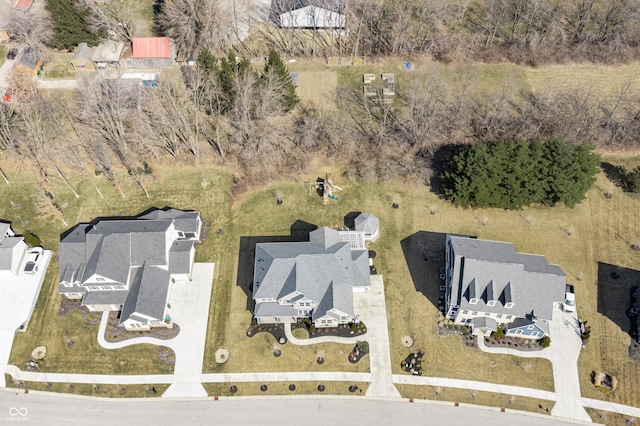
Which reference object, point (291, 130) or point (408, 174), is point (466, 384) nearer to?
point (408, 174)

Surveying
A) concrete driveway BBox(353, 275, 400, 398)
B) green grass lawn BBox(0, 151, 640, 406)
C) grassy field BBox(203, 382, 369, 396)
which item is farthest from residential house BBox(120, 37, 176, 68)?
grassy field BBox(203, 382, 369, 396)

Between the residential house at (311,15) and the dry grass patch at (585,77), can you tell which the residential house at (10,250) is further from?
the dry grass patch at (585,77)

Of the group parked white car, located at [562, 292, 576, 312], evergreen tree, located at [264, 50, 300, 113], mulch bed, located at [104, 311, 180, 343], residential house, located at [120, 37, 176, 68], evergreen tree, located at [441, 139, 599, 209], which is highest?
residential house, located at [120, 37, 176, 68]

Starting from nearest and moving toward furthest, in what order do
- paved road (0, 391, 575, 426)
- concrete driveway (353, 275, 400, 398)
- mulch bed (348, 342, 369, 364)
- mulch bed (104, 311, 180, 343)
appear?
1. paved road (0, 391, 575, 426)
2. concrete driveway (353, 275, 400, 398)
3. mulch bed (348, 342, 369, 364)
4. mulch bed (104, 311, 180, 343)

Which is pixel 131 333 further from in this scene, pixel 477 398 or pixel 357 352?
pixel 477 398

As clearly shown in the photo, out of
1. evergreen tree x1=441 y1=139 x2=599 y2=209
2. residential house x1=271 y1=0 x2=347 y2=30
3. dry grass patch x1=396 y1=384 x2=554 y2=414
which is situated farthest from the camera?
residential house x1=271 y1=0 x2=347 y2=30

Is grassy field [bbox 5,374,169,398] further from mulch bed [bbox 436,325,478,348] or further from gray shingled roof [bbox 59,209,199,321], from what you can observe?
mulch bed [bbox 436,325,478,348]
